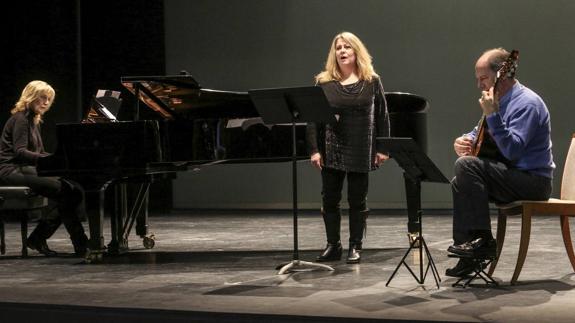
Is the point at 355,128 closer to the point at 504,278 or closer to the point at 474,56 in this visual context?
the point at 504,278

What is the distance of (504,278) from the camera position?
176 inches

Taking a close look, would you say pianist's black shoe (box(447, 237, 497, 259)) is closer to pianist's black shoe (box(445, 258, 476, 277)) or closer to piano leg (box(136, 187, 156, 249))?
pianist's black shoe (box(445, 258, 476, 277))

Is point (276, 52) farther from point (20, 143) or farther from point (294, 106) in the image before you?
point (294, 106)

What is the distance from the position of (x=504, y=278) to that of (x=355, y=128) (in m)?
1.29

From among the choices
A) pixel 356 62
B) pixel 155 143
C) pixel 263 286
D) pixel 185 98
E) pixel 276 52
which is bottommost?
pixel 263 286

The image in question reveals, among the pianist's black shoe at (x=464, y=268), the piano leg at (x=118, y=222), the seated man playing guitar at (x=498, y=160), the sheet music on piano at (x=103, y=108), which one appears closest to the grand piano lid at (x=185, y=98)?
the sheet music on piano at (x=103, y=108)

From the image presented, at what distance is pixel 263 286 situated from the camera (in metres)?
4.40

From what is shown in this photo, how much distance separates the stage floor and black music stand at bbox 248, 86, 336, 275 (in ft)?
1.48

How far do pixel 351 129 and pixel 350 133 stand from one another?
2 centimetres

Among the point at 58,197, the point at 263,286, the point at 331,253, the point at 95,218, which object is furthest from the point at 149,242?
the point at 263,286

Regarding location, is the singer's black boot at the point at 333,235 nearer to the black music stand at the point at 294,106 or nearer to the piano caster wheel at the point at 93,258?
the black music stand at the point at 294,106

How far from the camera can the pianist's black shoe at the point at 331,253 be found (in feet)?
17.3

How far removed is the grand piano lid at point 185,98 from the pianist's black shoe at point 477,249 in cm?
213

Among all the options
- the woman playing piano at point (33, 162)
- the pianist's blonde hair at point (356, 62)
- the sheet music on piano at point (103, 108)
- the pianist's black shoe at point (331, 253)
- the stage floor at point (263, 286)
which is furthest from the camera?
the woman playing piano at point (33, 162)
